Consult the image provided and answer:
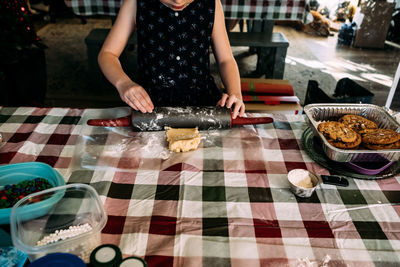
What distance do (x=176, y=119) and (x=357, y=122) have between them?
755 mm

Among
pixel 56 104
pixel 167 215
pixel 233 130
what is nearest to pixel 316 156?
pixel 233 130

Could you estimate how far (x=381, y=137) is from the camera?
1.14 m

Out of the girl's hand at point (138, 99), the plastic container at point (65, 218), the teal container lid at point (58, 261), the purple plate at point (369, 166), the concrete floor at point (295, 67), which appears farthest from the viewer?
the concrete floor at point (295, 67)

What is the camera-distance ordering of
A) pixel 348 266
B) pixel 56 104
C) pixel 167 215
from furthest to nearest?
pixel 56 104 → pixel 167 215 → pixel 348 266

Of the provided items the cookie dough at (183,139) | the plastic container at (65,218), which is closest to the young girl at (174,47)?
the cookie dough at (183,139)

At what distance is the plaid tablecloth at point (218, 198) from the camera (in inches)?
33.5

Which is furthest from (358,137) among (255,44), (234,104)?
(255,44)

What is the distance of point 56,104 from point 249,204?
2812 mm

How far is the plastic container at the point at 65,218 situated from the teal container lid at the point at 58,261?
0.19ft

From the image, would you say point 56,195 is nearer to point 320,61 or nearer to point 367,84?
point 367,84

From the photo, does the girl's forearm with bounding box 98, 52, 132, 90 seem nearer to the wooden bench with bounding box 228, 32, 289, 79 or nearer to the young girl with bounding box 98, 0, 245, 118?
the young girl with bounding box 98, 0, 245, 118

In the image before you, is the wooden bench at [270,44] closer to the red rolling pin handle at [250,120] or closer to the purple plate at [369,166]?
the red rolling pin handle at [250,120]

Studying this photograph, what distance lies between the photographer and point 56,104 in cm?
321

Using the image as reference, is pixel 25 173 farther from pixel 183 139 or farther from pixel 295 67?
pixel 295 67
